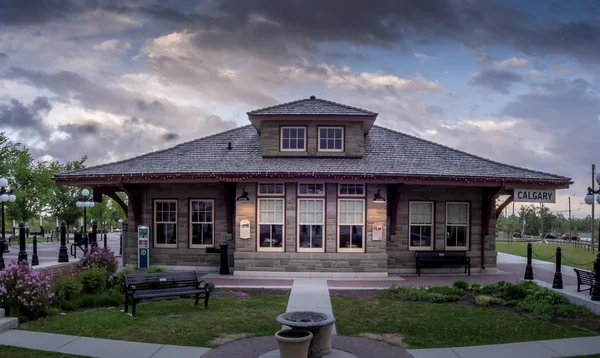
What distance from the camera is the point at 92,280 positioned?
491 inches

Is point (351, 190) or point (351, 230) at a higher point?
point (351, 190)

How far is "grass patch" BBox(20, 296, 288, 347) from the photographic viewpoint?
907 cm

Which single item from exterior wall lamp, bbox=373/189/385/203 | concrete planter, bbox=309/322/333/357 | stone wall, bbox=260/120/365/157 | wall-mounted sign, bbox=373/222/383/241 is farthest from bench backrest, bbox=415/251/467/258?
concrete planter, bbox=309/322/333/357

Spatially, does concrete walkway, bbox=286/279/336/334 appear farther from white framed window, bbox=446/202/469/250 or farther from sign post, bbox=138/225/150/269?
sign post, bbox=138/225/150/269

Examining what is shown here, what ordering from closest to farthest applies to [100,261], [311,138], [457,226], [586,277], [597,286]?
[597,286], [586,277], [100,261], [457,226], [311,138]

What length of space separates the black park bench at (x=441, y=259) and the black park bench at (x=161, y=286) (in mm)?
9348

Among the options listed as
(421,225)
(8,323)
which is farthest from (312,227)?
(8,323)

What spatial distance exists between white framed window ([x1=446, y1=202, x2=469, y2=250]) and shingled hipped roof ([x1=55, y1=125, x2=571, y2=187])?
5.20ft

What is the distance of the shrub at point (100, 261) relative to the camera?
1359 centimetres

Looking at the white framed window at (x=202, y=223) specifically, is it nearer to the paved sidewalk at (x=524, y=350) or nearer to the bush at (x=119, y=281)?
the bush at (x=119, y=281)

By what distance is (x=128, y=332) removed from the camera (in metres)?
9.28

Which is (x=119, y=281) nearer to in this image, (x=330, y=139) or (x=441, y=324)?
(x=441, y=324)

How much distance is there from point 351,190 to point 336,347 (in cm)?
959

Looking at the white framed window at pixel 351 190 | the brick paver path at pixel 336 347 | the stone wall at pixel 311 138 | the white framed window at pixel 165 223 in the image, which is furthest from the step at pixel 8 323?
the stone wall at pixel 311 138
